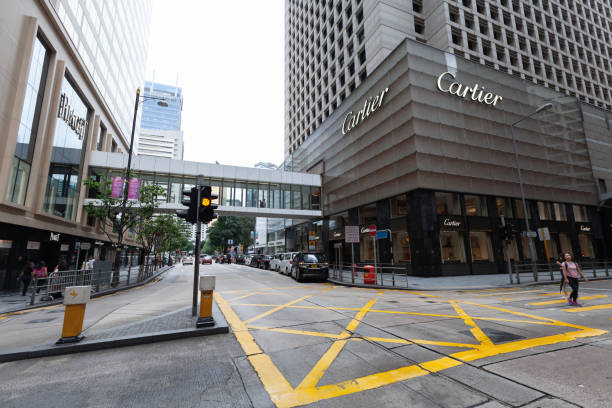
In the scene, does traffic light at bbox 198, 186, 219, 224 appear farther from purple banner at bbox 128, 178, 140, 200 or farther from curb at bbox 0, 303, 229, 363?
purple banner at bbox 128, 178, 140, 200

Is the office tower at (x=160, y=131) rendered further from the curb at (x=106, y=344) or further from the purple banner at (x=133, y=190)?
the curb at (x=106, y=344)


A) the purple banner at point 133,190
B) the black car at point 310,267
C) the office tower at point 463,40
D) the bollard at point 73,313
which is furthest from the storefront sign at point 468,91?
the bollard at point 73,313

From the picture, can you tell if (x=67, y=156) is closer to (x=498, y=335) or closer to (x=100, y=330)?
(x=100, y=330)

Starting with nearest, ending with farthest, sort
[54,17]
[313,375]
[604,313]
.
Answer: [313,375], [604,313], [54,17]

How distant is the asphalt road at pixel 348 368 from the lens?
321 centimetres

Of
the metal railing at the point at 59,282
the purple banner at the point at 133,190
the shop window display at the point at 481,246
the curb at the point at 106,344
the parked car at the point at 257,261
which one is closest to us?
the curb at the point at 106,344

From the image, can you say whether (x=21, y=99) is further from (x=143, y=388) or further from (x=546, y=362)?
(x=546, y=362)

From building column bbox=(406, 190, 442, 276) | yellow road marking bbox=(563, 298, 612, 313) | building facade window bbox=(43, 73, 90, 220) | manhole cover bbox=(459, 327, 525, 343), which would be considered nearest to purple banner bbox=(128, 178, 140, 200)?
building facade window bbox=(43, 73, 90, 220)

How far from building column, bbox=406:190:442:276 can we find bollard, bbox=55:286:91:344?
61.7 feet

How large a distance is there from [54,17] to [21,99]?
6574mm

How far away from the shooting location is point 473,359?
14.0 ft

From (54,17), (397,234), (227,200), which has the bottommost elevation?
(397,234)

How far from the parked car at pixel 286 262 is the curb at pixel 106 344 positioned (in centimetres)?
1662

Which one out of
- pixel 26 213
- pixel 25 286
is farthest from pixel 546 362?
pixel 26 213
